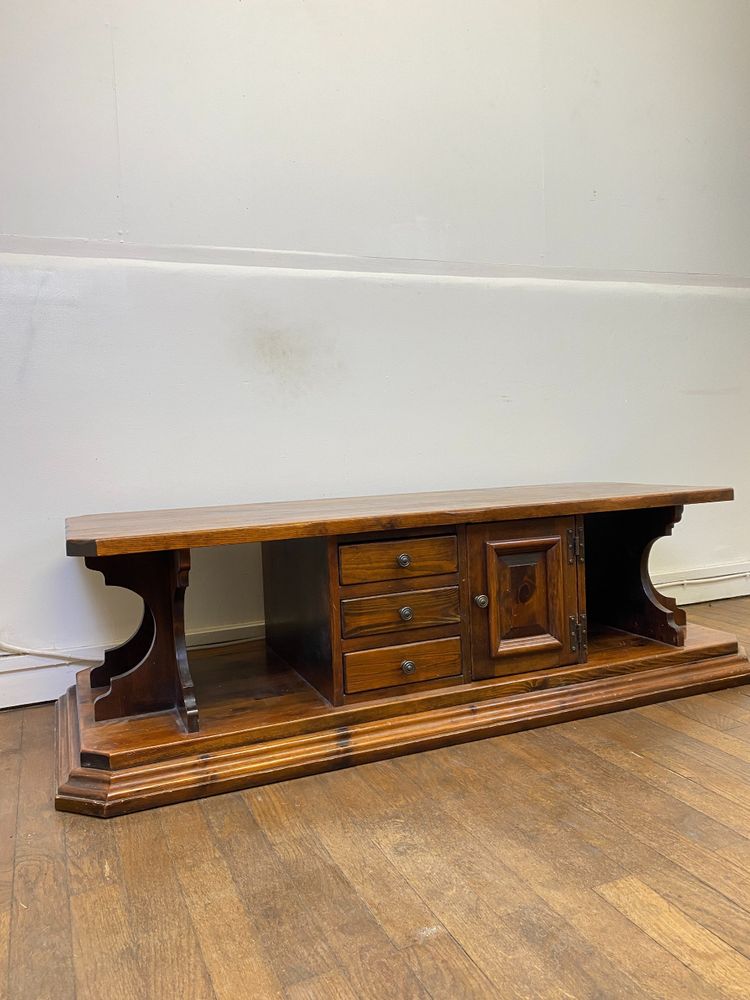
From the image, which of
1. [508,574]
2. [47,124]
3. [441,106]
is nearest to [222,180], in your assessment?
[47,124]

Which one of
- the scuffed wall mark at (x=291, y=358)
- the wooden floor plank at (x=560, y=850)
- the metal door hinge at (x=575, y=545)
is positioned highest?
the scuffed wall mark at (x=291, y=358)

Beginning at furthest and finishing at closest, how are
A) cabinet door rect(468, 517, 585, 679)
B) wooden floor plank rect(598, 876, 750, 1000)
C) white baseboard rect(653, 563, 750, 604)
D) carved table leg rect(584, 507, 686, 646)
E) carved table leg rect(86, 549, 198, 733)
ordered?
white baseboard rect(653, 563, 750, 604), carved table leg rect(584, 507, 686, 646), cabinet door rect(468, 517, 585, 679), carved table leg rect(86, 549, 198, 733), wooden floor plank rect(598, 876, 750, 1000)

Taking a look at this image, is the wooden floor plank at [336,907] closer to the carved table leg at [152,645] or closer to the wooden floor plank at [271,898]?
the wooden floor plank at [271,898]

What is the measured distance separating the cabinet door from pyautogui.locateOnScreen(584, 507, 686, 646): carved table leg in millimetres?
310

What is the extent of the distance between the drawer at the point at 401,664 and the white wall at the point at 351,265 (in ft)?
2.41

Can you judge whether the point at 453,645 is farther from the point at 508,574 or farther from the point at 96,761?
the point at 96,761

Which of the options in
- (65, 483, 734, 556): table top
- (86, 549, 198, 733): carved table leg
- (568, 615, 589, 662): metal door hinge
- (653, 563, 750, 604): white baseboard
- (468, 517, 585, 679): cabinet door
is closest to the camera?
(65, 483, 734, 556): table top

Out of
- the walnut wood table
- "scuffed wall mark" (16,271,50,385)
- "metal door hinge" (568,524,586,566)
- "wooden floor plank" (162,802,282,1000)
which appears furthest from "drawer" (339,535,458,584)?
"scuffed wall mark" (16,271,50,385)

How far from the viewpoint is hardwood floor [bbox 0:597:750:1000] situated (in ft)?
2.95

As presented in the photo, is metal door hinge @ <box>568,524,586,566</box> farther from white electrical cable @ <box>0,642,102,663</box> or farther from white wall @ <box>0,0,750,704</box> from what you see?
white electrical cable @ <box>0,642,102,663</box>

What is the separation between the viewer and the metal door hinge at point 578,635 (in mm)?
1813

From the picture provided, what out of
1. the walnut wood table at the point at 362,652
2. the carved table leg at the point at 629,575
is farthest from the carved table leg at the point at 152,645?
the carved table leg at the point at 629,575

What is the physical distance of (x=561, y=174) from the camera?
2627 mm

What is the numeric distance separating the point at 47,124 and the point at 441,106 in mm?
1222
